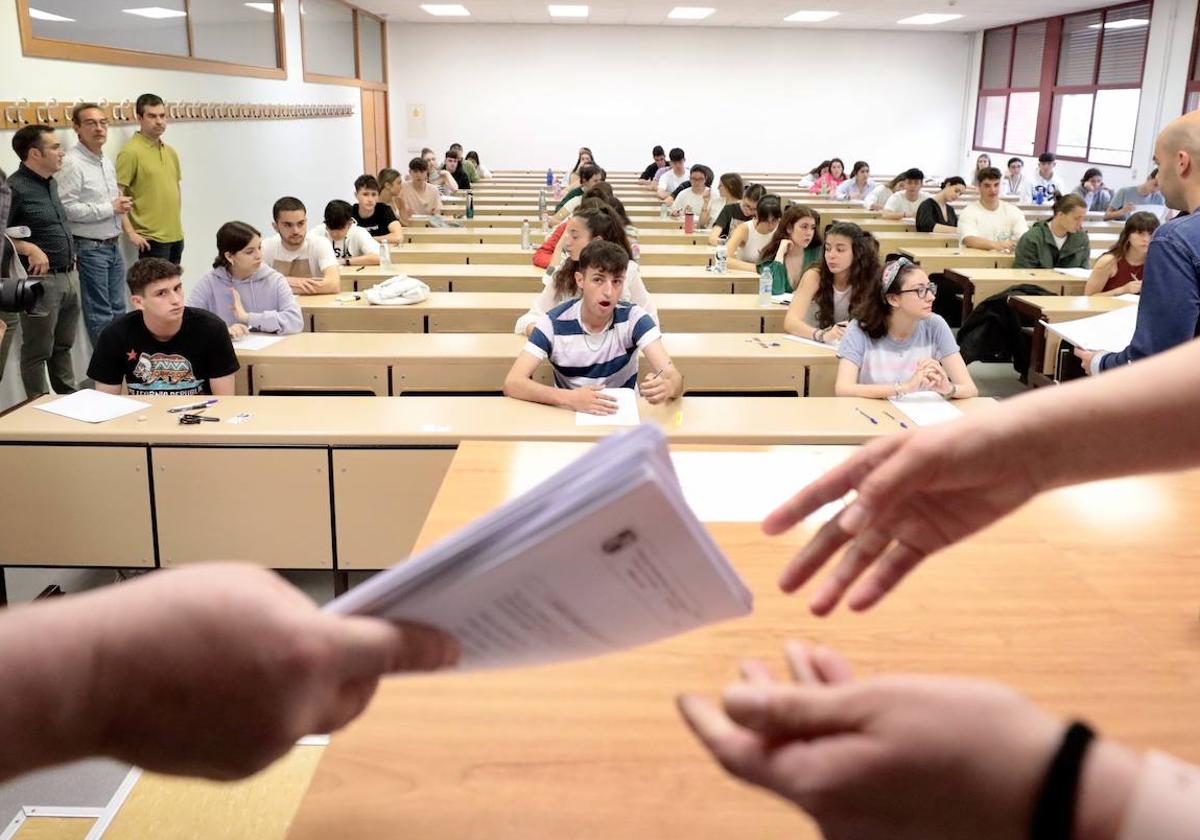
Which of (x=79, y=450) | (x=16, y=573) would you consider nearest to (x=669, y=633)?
(x=79, y=450)

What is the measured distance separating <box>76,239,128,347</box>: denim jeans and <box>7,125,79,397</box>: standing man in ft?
1.37

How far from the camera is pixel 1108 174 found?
45.2 feet

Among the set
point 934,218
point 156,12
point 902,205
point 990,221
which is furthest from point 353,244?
point 902,205

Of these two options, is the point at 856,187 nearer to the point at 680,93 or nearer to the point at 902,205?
the point at 902,205

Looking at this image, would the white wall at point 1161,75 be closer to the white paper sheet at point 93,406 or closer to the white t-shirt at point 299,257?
the white t-shirt at point 299,257

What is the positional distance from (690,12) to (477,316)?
41.2 ft

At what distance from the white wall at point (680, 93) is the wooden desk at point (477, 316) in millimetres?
14628

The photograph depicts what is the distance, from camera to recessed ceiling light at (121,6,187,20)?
24.8ft

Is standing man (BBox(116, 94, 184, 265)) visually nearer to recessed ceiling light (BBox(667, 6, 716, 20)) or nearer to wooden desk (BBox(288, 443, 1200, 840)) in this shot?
wooden desk (BBox(288, 443, 1200, 840))

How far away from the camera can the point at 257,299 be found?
4.73m

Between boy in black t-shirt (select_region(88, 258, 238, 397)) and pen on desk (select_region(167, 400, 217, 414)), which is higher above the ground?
boy in black t-shirt (select_region(88, 258, 238, 397))

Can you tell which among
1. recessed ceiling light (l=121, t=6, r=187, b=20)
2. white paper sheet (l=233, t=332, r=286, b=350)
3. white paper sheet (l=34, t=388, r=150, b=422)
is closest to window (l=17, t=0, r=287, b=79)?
recessed ceiling light (l=121, t=6, r=187, b=20)

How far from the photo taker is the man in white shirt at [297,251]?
5.64 m

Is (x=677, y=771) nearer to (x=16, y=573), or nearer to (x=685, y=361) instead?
(x=685, y=361)
